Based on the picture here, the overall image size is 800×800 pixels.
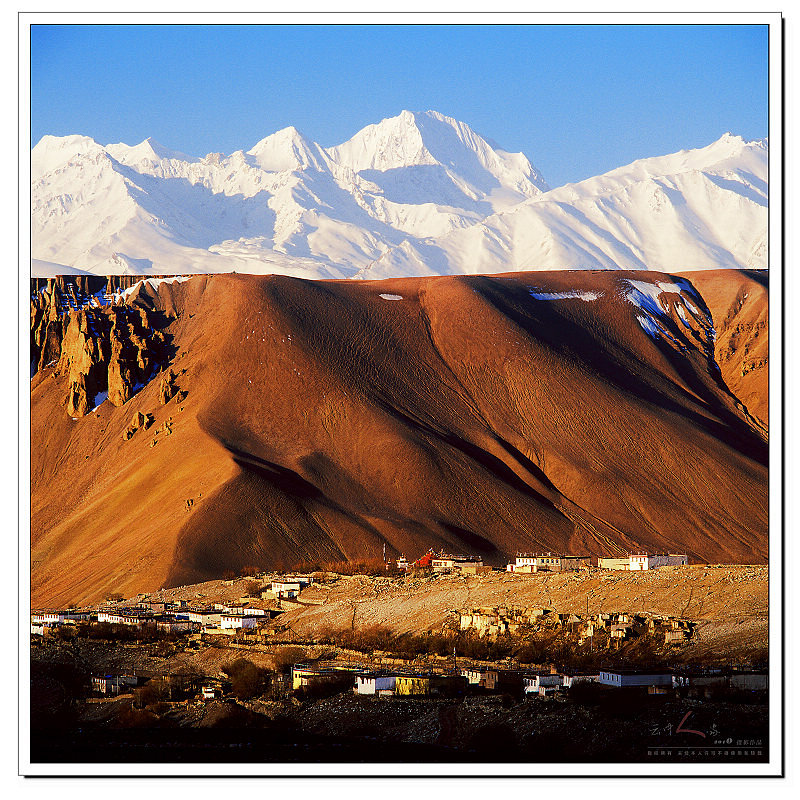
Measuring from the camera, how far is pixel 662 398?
80.0 metres

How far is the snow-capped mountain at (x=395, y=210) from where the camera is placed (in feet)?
441

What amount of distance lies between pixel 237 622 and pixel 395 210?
147836 millimetres

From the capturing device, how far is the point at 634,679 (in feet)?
92.7

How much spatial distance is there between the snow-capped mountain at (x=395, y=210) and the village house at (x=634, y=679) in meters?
83.7

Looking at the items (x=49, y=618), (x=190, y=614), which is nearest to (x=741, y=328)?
(x=190, y=614)

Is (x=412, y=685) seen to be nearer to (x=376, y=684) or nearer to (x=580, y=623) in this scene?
(x=376, y=684)

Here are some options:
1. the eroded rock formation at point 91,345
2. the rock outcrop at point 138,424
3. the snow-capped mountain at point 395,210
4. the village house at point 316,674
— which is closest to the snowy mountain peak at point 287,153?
the snow-capped mountain at point 395,210

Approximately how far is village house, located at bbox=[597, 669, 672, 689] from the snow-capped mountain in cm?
8367

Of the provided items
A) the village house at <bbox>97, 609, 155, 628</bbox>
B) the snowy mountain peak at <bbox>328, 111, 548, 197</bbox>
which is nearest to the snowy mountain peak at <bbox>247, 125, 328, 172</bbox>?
the snowy mountain peak at <bbox>328, 111, 548, 197</bbox>

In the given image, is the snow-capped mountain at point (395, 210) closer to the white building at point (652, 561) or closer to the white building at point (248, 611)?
the white building at point (652, 561)

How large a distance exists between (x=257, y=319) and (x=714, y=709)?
58089 mm
